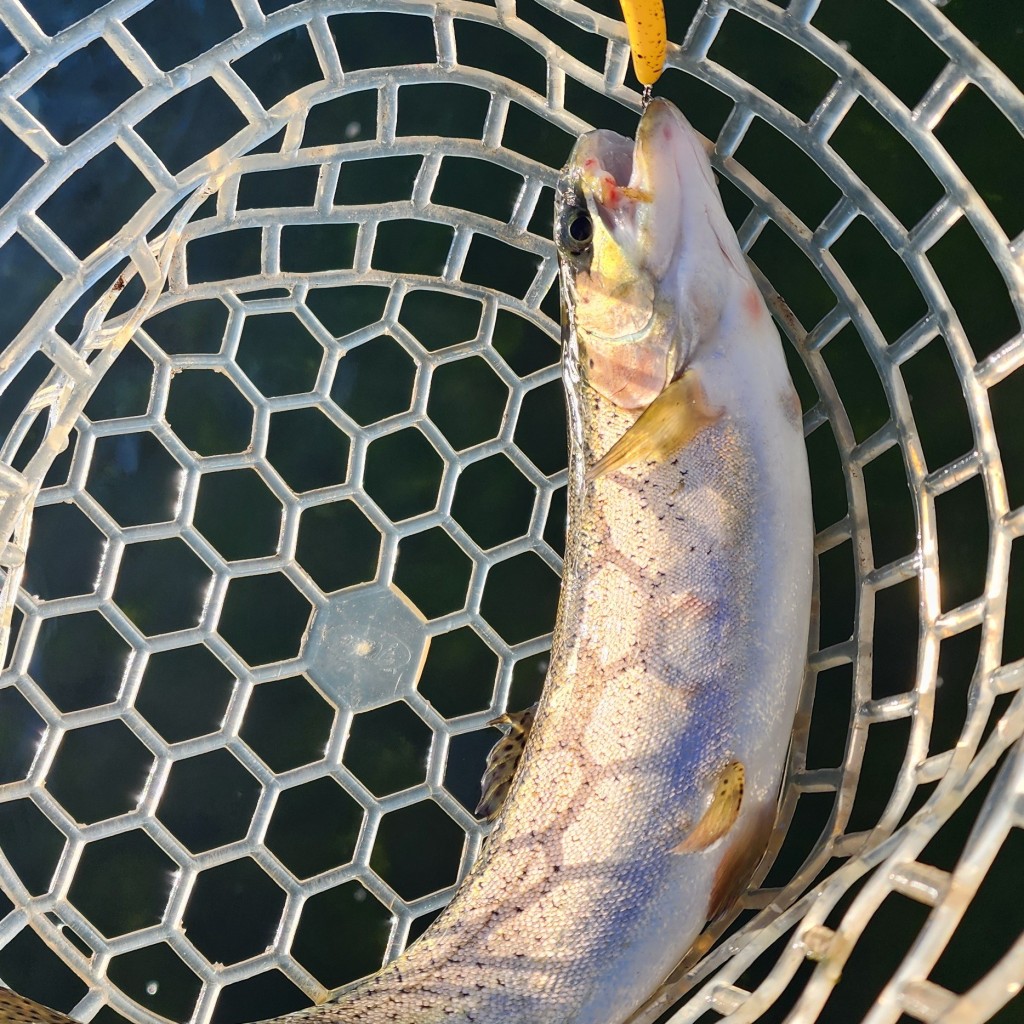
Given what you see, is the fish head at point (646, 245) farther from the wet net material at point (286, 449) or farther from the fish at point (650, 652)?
the wet net material at point (286, 449)

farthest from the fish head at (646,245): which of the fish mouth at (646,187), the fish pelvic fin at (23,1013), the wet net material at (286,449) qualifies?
the fish pelvic fin at (23,1013)

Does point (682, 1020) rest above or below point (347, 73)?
below

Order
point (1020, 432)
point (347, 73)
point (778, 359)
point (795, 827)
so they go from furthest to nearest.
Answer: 1. point (347, 73)
2. point (795, 827)
3. point (778, 359)
4. point (1020, 432)

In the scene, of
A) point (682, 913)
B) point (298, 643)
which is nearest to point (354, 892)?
point (298, 643)

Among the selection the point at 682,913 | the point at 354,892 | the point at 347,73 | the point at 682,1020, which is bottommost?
the point at 354,892

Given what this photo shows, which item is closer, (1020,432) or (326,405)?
(1020,432)

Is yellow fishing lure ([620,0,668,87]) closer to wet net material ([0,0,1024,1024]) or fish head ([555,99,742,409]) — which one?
fish head ([555,99,742,409])

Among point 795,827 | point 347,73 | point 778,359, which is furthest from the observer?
point 347,73

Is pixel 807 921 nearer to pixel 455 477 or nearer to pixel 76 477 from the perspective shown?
pixel 455 477

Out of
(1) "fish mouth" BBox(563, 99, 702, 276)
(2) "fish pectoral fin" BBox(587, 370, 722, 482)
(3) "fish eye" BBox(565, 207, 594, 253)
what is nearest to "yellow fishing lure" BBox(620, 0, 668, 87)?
(1) "fish mouth" BBox(563, 99, 702, 276)
